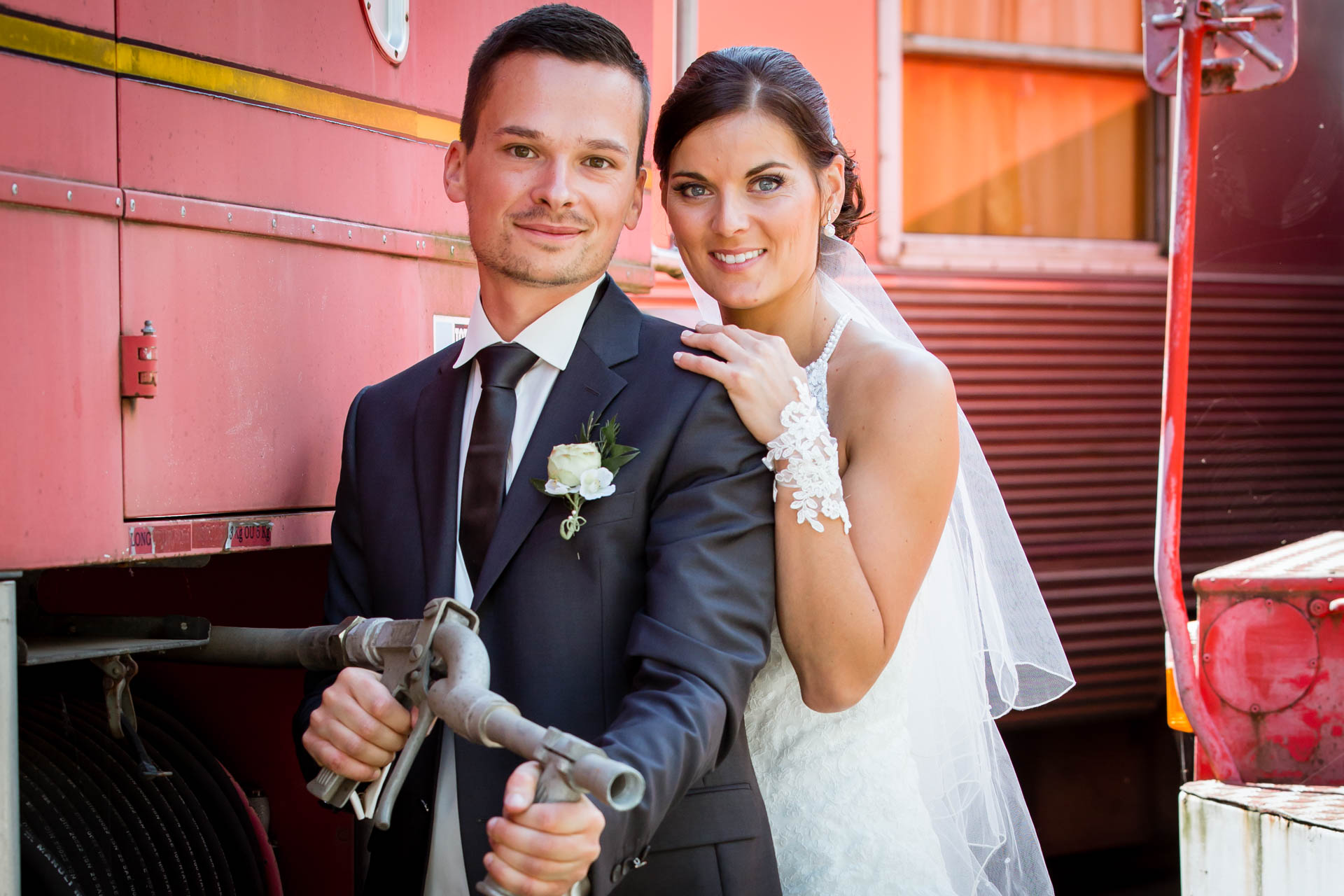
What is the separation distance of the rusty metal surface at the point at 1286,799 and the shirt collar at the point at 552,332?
1661 mm

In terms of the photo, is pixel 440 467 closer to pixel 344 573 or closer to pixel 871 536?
pixel 344 573

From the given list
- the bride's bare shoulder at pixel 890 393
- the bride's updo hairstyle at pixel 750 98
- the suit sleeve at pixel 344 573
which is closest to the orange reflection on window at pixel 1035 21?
the bride's updo hairstyle at pixel 750 98

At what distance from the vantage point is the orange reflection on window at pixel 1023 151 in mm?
4633

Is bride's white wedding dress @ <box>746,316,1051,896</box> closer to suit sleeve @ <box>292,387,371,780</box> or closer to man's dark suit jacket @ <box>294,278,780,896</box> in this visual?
man's dark suit jacket @ <box>294,278,780,896</box>

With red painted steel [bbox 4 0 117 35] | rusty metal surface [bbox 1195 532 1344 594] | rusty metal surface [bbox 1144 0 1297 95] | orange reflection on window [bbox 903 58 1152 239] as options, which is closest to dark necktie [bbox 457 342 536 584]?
red painted steel [bbox 4 0 117 35]

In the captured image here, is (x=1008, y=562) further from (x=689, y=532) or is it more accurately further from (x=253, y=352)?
(x=253, y=352)

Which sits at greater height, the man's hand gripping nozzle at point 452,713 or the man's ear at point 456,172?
the man's ear at point 456,172

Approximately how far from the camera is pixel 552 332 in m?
1.65

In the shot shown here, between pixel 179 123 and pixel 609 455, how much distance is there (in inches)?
30.2

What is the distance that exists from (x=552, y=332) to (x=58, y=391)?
0.61 m

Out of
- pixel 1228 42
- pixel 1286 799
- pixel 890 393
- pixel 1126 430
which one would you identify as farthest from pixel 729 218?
pixel 1126 430

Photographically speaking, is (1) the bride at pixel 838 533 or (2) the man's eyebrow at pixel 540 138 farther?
(1) the bride at pixel 838 533

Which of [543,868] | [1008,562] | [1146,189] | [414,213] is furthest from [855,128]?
Answer: [543,868]

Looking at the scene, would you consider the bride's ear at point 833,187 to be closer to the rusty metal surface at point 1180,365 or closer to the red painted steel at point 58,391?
the rusty metal surface at point 1180,365
